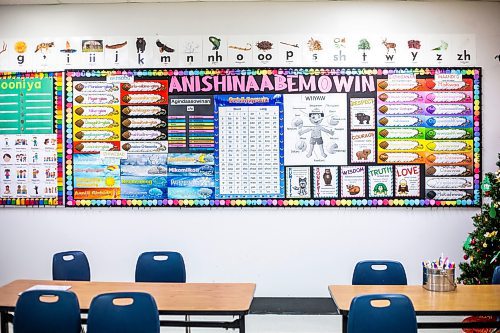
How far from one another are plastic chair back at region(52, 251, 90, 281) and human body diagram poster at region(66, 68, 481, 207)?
1.33 m

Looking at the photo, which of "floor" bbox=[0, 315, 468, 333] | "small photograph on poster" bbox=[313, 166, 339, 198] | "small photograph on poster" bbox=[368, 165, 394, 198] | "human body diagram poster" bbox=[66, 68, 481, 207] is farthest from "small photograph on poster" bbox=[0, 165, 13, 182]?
"small photograph on poster" bbox=[368, 165, 394, 198]

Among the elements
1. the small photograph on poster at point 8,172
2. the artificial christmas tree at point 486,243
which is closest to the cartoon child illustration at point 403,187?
the artificial christmas tree at point 486,243

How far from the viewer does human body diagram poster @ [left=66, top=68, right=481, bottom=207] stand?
230 inches

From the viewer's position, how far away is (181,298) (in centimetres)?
366

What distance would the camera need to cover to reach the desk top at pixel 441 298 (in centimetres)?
335

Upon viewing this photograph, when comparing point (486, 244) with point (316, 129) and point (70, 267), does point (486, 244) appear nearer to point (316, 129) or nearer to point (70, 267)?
point (316, 129)

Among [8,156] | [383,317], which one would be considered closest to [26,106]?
[8,156]

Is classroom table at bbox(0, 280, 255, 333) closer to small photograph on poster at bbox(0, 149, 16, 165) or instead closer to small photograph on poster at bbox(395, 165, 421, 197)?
small photograph on poster at bbox(0, 149, 16, 165)

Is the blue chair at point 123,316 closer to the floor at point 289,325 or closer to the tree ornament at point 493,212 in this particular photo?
the floor at point 289,325

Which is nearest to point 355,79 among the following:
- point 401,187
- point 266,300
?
point 401,187

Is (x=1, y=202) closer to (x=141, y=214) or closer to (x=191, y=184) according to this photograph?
(x=141, y=214)

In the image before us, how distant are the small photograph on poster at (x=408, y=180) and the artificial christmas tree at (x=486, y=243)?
0.83 metres

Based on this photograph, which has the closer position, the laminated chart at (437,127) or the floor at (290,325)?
the floor at (290,325)

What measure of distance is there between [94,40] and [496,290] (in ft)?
14.5
